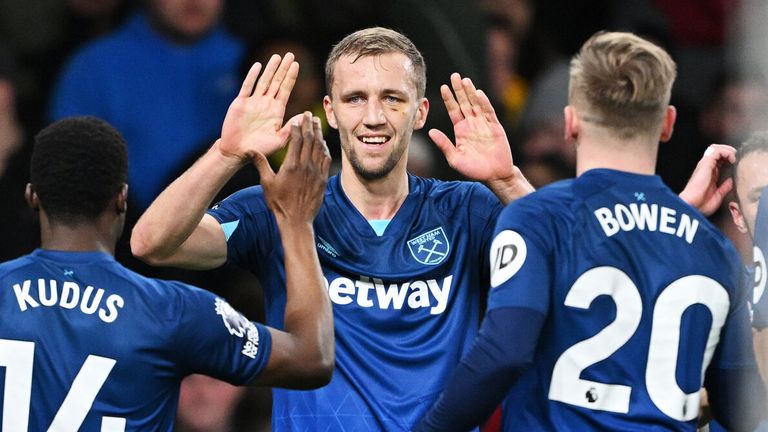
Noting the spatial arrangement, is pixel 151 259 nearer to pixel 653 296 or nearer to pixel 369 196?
pixel 369 196

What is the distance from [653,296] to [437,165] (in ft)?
14.5

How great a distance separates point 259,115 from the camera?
193 inches

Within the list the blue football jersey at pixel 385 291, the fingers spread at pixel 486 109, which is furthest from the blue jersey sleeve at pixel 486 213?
the fingers spread at pixel 486 109

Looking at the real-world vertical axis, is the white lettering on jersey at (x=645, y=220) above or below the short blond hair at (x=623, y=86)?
below

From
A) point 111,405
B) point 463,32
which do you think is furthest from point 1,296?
point 463,32

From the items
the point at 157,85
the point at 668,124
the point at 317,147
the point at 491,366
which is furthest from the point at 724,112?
the point at 491,366

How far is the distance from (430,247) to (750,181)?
114 cm

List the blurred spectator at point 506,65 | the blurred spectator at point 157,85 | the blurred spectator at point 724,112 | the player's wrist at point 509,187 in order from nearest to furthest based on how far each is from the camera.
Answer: the player's wrist at point 509,187
the blurred spectator at point 157,85
the blurred spectator at point 724,112
the blurred spectator at point 506,65

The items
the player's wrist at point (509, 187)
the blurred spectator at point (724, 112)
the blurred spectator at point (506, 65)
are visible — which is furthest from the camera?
the blurred spectator at point (506, 65)

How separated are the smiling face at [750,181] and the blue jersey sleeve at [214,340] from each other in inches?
71.5

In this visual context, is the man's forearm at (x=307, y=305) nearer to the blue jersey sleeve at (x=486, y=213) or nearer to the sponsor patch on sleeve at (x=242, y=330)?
the sponsor patch on sleeve at (x=242, y=330)

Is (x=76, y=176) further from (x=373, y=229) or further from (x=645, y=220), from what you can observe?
(x=645, y=220)

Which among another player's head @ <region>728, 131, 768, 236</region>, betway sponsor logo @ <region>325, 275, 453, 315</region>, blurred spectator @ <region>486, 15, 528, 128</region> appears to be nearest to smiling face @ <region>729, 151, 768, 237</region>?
another player's head @ <region>728, 131, 768, 236</region>

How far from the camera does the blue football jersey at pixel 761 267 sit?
169 inches
